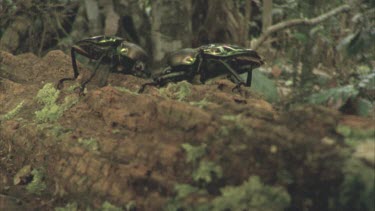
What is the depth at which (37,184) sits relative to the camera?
2250 mm

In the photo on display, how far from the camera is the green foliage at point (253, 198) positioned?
169 cm

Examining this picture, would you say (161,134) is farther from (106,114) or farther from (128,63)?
(128,63)

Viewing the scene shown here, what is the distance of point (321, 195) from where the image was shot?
65.4 inches

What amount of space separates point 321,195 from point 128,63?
1.61 metres

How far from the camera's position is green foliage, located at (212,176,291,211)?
5.54 ft

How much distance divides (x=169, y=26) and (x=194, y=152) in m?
3.45

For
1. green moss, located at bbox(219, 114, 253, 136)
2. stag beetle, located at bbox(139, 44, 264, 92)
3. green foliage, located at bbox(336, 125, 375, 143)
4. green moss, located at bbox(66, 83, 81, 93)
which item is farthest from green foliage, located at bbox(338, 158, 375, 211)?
green moss, located at bbox(66, 83, 81, 93)

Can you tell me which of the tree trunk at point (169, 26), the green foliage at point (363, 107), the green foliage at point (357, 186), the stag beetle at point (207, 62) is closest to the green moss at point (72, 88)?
the stag beetle at point (207, 62)

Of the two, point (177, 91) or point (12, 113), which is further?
point (12, 113)

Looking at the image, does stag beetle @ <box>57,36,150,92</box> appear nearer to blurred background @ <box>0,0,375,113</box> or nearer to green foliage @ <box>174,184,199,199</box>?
green foliage @ <box>174,184,199,199</box>

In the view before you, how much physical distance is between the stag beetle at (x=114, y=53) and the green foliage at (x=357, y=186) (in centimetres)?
166

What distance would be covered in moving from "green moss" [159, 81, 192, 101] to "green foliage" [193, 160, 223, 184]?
722 mm

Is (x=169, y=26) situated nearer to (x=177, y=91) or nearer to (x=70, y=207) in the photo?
(x=177, y=91)

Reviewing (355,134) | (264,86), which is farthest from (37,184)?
(264,86)
